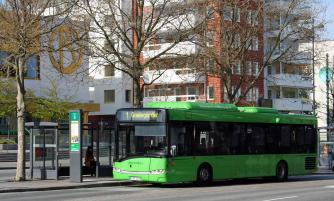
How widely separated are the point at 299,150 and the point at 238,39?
8128 millimetres

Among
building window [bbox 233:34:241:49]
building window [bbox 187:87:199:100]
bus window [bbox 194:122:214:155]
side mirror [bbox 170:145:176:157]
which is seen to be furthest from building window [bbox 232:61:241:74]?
building window [bbox 187:87:199:100]

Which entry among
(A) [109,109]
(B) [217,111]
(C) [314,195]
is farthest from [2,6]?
(A) [109,109]

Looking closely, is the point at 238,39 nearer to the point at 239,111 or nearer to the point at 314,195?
the point at 239,111

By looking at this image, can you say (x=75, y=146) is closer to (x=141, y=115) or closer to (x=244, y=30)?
(x=141, y=115)

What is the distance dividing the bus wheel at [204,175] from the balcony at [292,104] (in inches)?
2047

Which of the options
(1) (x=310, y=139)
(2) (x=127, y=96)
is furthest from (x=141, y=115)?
(2) (x=127, y=96)

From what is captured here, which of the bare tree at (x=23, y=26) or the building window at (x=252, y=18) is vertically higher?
the building window at (x=252, y=18)

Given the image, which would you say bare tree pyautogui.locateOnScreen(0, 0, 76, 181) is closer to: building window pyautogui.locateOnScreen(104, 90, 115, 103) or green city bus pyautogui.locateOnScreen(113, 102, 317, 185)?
green city bus pyautogui.locateOnScreen(113, 102, 317, 185)

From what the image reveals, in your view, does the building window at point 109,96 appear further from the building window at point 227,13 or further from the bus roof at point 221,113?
the bus roof at point 221,113

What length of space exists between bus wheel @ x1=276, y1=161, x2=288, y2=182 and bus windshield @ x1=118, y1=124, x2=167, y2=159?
7.38m

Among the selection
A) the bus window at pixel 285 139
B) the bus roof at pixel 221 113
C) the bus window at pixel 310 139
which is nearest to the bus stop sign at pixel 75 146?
the bus roof at pixel 221 113

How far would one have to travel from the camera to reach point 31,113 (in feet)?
196

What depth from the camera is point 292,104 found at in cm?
7750

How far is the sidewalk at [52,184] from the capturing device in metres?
22.1
